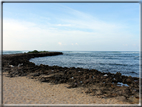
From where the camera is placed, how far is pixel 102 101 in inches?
233

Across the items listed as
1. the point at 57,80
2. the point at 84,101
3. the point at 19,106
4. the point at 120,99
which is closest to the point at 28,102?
the point at 19,106

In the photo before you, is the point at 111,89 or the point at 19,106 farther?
the point at 111,89

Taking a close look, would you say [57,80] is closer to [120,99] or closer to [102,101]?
[102,101]

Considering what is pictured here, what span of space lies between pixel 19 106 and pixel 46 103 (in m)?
1.17

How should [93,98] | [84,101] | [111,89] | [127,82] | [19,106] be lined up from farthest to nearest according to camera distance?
1. [127,82]
2. [111,89]
3. [93,98]
4. [84,101]
5. [19,106]

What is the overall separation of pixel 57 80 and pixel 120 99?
495cm

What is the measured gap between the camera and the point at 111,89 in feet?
24.2

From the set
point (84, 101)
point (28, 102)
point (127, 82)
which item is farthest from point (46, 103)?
point (127, 82)

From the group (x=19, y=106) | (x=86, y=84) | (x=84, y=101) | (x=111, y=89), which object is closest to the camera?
(x=19, y=106)

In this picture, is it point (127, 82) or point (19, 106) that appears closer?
point (19, 106)

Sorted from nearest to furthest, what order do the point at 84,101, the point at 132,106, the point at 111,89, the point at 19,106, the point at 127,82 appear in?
the point at 19,106 → the point at 132,106 → the point at 84,101 → the point at 111,89 → the point at 127,82

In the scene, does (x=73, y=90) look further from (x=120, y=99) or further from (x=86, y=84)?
(x=120, y=99)

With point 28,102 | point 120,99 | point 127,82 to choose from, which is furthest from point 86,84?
point 28,102

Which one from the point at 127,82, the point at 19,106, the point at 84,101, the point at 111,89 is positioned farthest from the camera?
the point at 127,82
